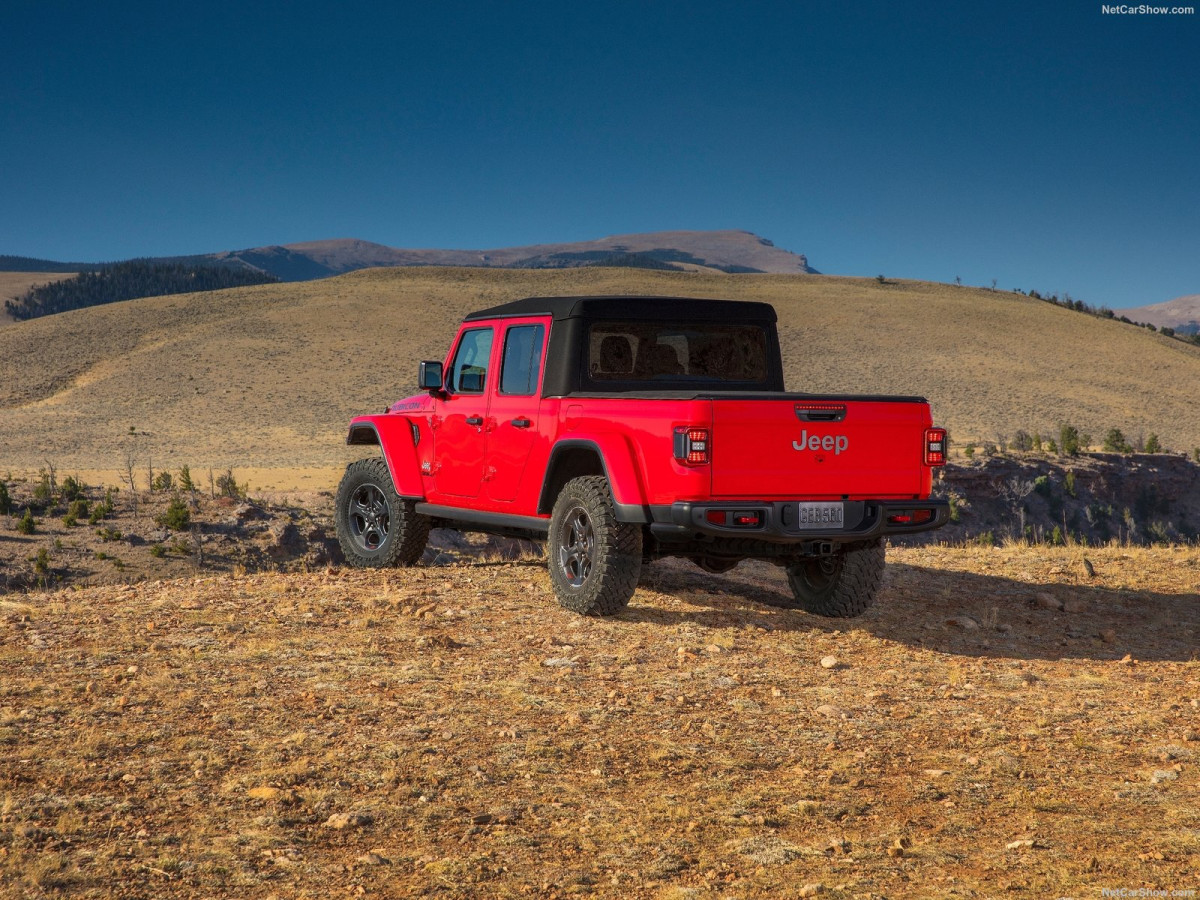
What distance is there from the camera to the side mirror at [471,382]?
950cm

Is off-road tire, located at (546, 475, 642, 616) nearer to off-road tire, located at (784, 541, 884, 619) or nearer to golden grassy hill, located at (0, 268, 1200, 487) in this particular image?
off-road tire, located at (784, 541, 884, 619)

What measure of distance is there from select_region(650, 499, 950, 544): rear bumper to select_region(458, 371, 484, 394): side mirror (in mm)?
2363

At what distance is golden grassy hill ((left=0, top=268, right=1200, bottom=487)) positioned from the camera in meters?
48.8

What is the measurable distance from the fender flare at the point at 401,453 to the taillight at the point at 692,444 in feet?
11.4

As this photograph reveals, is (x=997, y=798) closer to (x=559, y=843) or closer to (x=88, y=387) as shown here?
(x=559, y=843)

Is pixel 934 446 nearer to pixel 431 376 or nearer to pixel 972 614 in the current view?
pixel 972 614

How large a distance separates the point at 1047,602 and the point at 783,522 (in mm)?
3786

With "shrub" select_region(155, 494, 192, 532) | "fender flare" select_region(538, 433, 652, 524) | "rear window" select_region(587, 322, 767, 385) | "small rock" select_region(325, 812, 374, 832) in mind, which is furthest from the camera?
"shrub" select_region(155, 494, 192, 532)

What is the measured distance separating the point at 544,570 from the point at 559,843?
627cm

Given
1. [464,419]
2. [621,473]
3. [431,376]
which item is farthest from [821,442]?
[431,376]

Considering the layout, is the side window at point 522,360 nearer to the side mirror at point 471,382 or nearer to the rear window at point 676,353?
the side mirror at point 471,382

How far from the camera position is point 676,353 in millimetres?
9312

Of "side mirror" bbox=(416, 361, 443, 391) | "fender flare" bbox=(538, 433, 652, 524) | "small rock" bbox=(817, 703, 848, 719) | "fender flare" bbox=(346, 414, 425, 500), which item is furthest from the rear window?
"small rock" bbox=(817, 703, 848, 719)

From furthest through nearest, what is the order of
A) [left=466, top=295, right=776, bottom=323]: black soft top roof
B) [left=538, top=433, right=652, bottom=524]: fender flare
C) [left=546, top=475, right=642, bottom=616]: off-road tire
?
[left=466, top=295, right=776, bottom=323]: black soft top roof → [left=546, top=475, right=642, bottom=616]: off-road tire → [left=538, top=433, right=652, bottom=524]: fender flare
